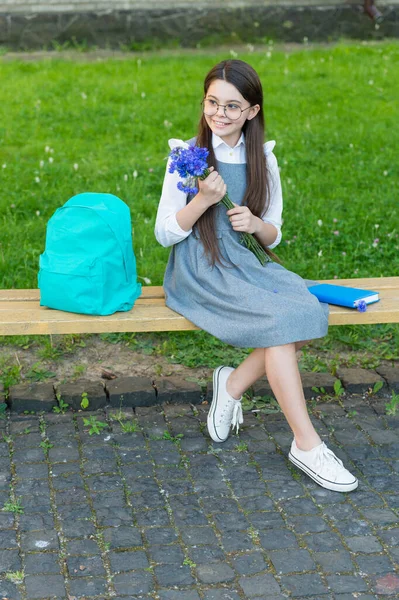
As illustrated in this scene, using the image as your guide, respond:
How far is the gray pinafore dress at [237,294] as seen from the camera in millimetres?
3752

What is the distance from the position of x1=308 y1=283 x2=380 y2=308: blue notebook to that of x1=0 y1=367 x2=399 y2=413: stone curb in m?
0.58

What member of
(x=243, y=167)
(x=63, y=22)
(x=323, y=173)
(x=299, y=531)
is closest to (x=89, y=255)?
(x=243, y=167)

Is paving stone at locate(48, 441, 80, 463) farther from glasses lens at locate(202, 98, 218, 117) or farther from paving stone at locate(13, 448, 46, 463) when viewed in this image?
glasses lens at locate(202, 98, 218, 117)

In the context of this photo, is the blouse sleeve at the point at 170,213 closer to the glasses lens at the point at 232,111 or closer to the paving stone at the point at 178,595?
the glasses lens at the point at 232,111

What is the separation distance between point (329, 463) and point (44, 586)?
1242 millimetres

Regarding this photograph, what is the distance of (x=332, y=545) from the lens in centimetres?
339

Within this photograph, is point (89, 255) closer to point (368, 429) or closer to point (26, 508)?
point (26, 508)

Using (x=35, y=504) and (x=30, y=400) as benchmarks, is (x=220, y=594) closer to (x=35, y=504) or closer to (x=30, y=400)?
(x=35, y=504)

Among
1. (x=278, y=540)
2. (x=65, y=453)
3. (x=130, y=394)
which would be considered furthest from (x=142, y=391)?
(x=278, y=540)

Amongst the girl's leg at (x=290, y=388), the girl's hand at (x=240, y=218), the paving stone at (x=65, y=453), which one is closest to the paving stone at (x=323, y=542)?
the girl's leg at (x=290, y=388)

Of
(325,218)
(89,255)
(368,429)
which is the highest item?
(89,255)

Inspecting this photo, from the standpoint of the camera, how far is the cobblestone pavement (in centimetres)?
318

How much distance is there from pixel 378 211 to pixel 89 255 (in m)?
2.86

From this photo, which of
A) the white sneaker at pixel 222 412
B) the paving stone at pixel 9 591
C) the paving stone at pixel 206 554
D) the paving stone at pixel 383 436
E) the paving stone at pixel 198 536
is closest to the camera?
the paving stone at pixel 9 591
